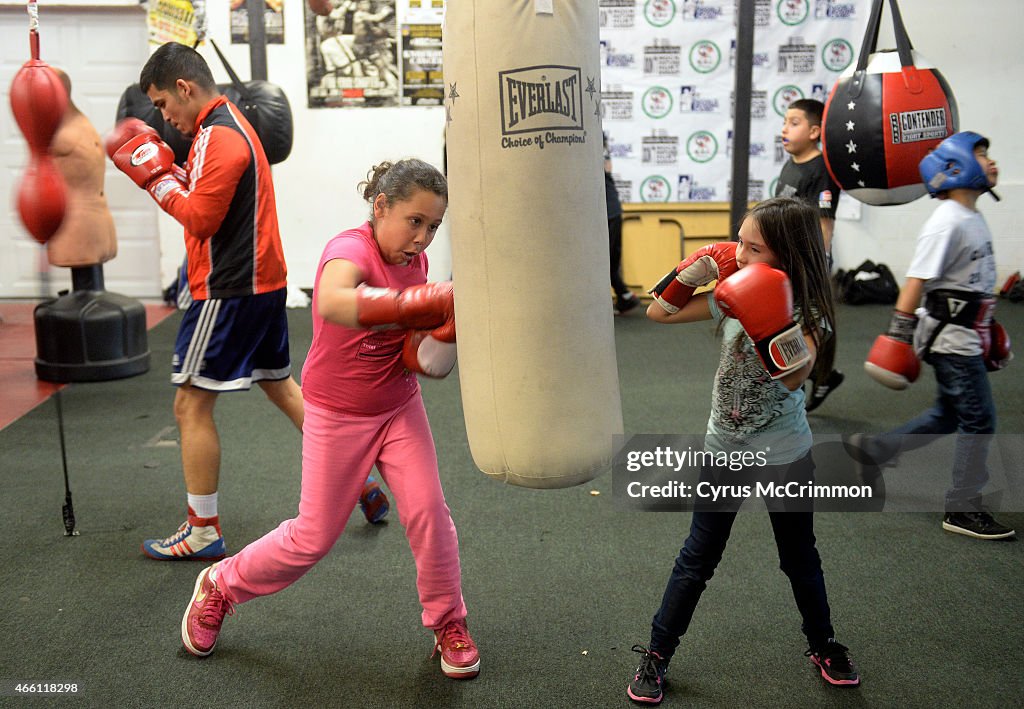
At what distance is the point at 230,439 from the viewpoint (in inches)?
162

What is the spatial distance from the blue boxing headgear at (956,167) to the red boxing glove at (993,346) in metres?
0.44

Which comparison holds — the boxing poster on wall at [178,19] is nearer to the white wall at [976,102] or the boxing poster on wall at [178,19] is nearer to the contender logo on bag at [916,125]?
the contender logo on bag at [916,125]

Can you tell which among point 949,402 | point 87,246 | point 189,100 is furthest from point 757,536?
point 87,246

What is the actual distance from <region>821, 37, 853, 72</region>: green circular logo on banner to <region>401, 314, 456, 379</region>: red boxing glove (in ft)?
21.5

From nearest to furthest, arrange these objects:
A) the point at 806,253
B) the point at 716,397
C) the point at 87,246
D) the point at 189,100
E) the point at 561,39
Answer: the point at 561,39 → the point at 806,253 → the point at 716,397 → the point at 189,100 → the point at 87,246

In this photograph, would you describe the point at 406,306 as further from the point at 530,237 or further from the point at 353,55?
the point at 353,55

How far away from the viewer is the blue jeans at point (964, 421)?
2.90 meters

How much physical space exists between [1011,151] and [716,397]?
6865 mm

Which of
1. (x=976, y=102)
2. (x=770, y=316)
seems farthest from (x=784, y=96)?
(x=770, y=316)

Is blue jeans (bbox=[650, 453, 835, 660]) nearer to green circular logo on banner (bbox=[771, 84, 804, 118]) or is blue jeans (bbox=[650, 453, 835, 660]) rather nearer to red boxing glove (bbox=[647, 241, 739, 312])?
red boxing glove (bbox=[647, 241, 739, 312])

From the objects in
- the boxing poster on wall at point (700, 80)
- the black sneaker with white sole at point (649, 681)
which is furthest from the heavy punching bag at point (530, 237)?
the boxing poster on wall at point (700, 80)

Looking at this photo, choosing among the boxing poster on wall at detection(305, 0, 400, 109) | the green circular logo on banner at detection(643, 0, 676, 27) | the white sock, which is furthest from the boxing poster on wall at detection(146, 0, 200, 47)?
the green circular logo on banner at detection(643, 0, 676, 27)

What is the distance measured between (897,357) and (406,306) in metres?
1.73

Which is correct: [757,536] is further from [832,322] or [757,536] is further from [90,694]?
[90,694]
